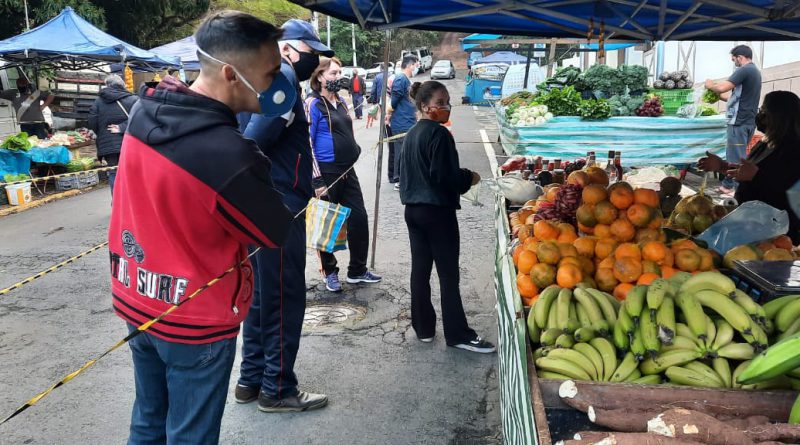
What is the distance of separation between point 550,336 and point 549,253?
2.56 ft

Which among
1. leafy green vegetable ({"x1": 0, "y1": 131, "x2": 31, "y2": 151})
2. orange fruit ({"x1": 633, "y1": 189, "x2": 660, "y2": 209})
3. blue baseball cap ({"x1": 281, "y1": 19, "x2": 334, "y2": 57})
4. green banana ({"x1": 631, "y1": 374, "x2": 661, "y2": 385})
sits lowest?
green banana ({"x1": 631, "y1": 374, "x2": 661, "y2": 385})

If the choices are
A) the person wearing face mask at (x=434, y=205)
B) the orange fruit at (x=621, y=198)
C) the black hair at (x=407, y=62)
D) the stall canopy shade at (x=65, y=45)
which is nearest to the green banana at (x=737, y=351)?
the orange fruit at (x=621, y=198)

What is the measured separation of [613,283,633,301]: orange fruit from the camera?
9.42 feet

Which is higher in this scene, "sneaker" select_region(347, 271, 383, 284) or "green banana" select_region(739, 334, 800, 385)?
"green banana" select_region(739, 334, 800, 385)

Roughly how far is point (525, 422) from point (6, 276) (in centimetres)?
668

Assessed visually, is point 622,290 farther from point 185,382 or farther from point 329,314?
point 329,314

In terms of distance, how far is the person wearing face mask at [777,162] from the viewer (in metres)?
4.35

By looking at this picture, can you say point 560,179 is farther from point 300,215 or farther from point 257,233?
point 257,233

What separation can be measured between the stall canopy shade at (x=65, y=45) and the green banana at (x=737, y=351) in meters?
14.7

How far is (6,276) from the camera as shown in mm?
6586

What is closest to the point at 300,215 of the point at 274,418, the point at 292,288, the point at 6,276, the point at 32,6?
the point at 292,288

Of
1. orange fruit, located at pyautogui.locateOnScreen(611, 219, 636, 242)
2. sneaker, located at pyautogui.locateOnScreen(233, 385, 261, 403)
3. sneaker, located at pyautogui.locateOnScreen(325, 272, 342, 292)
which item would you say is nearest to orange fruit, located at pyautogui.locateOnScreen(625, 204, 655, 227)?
orange fruit, located at pyautogui.locateOnScreen(611, 219, 636, 242)

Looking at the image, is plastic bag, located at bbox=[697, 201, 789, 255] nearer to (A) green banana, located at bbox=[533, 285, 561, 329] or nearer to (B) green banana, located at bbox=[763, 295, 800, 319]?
(B) green banana, located at bbox=[763, 295, 800, 319]

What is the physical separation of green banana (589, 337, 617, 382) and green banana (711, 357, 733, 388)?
1.14 feet
